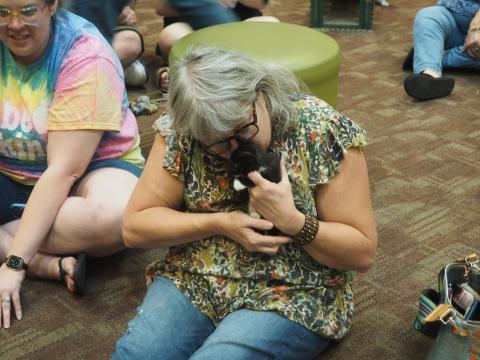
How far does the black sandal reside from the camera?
167 centimetres

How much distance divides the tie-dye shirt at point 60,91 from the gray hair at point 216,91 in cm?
53

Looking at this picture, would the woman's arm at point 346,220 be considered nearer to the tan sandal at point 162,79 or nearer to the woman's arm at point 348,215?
the woman's arm at point 348,215

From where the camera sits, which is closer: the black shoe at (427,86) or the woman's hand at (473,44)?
the black shoe at (427,86)

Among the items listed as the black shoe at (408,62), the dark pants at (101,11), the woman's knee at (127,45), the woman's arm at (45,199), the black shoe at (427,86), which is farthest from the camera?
the black shoe at (408,62)

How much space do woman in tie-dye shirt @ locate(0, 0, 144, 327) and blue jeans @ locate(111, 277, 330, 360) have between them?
0.44 meters

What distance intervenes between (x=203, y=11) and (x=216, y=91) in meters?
1.31

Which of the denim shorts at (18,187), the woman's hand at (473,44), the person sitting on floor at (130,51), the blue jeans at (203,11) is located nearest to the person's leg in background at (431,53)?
the woman's hand at (473,44)

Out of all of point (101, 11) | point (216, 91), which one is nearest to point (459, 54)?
point (101, 11)

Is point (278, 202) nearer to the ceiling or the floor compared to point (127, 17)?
nearer to the ceiling

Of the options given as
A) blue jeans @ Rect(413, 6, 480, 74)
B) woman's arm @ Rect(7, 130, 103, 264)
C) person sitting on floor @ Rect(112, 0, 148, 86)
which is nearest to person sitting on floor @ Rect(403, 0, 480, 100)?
blue jeans @ Rect(413, 6, 480, 74)

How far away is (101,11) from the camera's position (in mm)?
2176

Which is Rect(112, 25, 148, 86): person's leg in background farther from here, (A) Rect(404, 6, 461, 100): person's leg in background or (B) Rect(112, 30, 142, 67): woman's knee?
(A) Rect(404, 6, 461, 100): person's leg in background

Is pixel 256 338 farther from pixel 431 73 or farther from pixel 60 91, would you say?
pixel 431 73

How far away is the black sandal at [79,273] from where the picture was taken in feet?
5.48
